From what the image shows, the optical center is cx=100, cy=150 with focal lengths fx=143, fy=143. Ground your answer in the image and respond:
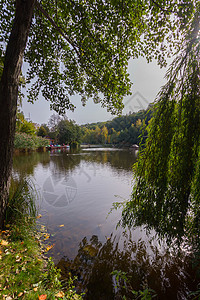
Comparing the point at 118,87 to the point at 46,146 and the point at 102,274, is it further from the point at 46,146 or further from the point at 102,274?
the point at 46,146

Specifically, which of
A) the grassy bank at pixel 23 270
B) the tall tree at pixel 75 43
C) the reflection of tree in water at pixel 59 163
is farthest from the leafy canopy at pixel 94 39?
the reflection of tree in water at pixel 59 163

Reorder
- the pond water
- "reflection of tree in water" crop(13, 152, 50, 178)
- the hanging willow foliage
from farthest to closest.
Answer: "reflection of tree in water" crop(13, 152, 50, 178)
the pond water
the hanging willow foliage

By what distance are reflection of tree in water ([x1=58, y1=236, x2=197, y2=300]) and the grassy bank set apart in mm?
404

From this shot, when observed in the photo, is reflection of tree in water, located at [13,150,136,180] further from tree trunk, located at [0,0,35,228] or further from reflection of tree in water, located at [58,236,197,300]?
tree trunk, located at [0,0,35,228]

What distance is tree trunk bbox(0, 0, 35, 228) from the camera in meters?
2.33

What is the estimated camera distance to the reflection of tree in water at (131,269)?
2373mm

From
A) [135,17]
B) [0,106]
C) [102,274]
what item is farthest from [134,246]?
[135,17]

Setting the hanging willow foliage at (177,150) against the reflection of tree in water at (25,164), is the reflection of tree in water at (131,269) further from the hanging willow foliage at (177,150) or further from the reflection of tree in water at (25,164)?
the reflection of tree in water at (25,164)

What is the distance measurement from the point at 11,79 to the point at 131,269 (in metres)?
4.07

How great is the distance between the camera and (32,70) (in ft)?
14.2

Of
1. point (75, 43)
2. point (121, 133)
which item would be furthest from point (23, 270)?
point (121, 133)

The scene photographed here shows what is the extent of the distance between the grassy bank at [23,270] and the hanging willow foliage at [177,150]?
64.8 inches

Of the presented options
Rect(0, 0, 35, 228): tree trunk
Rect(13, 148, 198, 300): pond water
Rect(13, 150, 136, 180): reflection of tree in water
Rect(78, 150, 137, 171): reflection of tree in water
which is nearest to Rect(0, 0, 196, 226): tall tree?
Rect(0, 0, 35, 228): tree trunk

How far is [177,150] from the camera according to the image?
78.3 inches
